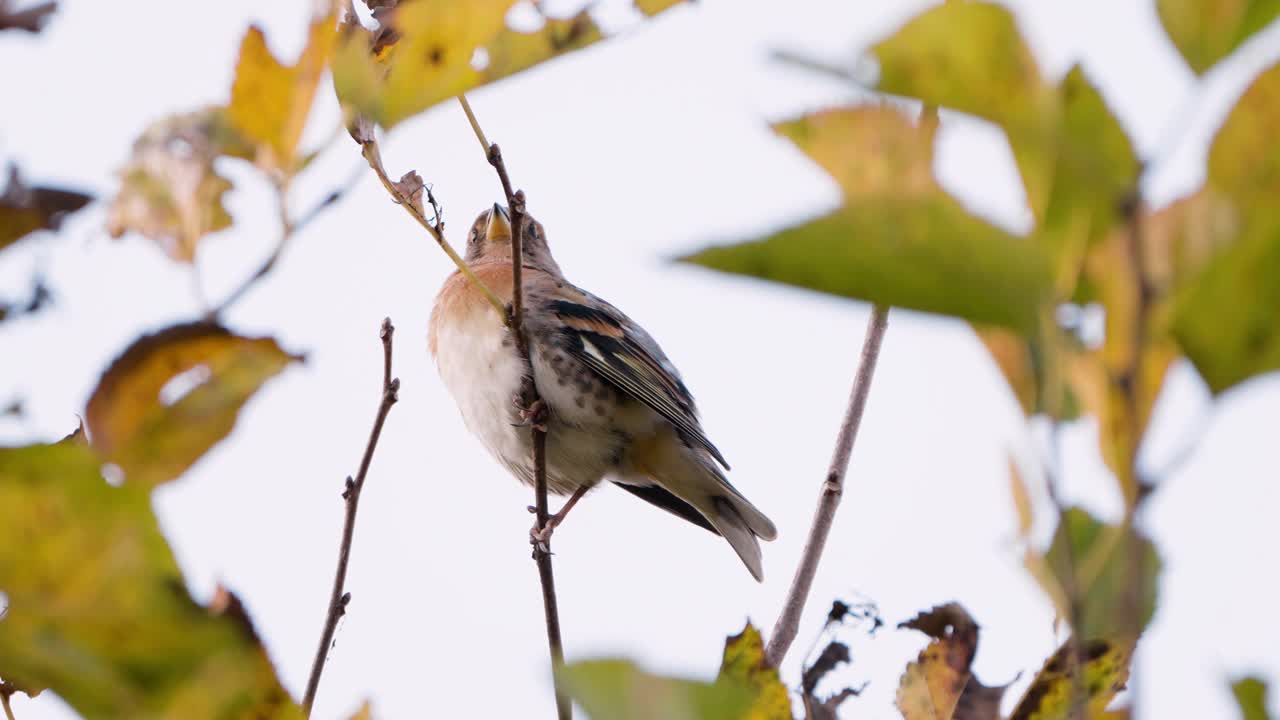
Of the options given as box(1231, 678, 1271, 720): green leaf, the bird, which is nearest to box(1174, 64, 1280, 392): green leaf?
box(1231, 678, 1271, 720): green leaf

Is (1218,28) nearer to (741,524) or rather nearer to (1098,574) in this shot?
(1098,574)

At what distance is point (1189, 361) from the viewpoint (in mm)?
899

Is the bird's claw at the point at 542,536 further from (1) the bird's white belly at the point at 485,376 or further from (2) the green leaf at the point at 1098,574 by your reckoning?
(2) the green leaf at the point at 1098,574

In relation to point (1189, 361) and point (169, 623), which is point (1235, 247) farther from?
point (169, 623)

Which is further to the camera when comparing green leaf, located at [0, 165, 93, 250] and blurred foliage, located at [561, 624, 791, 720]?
green leaf, located at [0, 165, 93, 250]

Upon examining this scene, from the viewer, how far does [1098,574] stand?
110 centimetres

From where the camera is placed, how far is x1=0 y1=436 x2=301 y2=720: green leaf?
3.17 feet

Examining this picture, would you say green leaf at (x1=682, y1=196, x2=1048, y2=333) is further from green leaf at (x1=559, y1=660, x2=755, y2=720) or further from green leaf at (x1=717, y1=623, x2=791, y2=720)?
green leaf at (x1=717, y1=623, x2=791, y2=720)

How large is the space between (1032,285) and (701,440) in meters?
5.00

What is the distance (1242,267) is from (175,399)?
0.88 meters

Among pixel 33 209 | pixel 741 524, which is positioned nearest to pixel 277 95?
pixel 33 209

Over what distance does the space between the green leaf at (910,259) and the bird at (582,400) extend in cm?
426

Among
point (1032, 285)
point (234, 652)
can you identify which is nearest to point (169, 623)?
point (234, 652)

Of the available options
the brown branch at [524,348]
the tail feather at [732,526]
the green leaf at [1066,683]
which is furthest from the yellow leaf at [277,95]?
the tail feather at [732,526]
